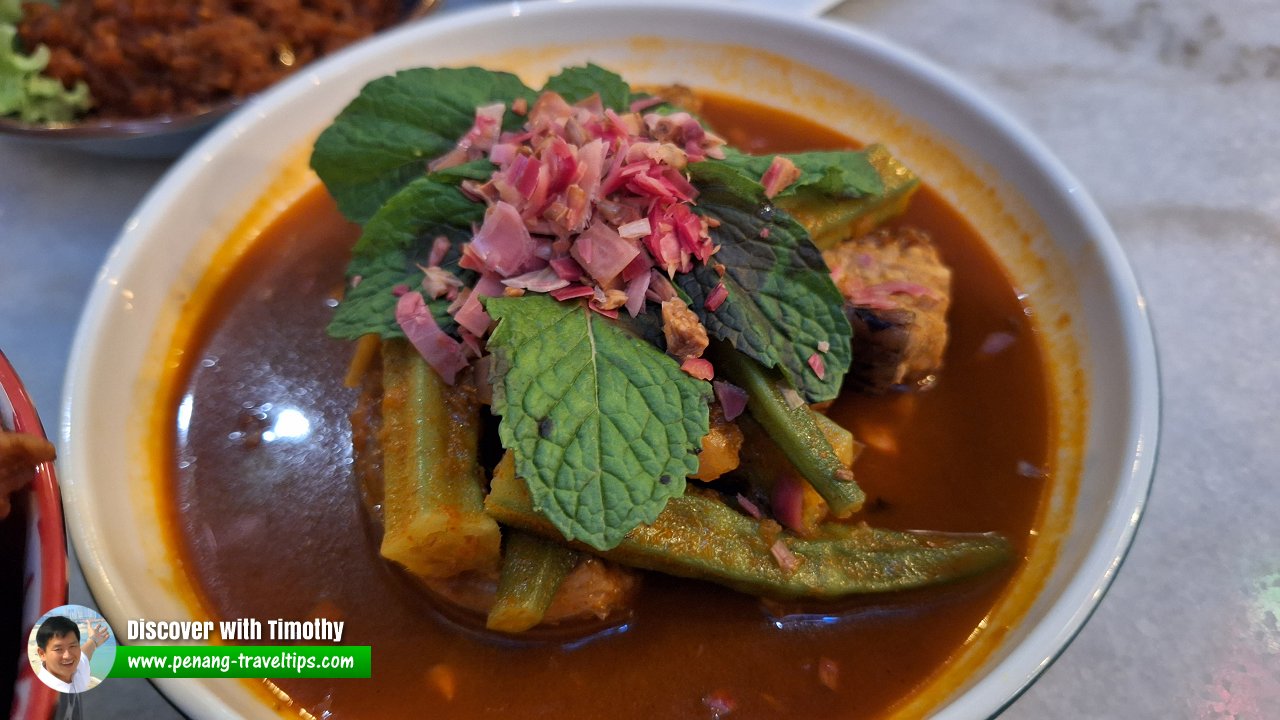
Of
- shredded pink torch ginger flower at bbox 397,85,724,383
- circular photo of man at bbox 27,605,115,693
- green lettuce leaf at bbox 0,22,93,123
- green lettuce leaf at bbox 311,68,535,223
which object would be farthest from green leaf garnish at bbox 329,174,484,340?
green lettuce leaf at bbox 0,22,93,123

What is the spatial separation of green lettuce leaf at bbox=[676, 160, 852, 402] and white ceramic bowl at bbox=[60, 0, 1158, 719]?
0.51 metres

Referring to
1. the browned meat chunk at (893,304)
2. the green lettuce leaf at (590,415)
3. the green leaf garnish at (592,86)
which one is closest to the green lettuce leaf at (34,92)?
the green leaf garnish at (592,86)

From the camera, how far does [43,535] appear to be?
1.09 m

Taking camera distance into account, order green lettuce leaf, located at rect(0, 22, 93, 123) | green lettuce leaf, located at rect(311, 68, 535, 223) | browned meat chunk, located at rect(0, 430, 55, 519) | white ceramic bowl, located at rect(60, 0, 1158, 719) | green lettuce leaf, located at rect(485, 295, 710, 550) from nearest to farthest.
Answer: browned meat chunk, located at rect(0, 430, 55, 519) → green lettuce leaf, located at rect(485, 295, 710, 550) → white ceramic bowl, located at rect(60, 0, 1158, 719) → green lettuce leaf, located at rect(311, 68, 535, 223) → green lettuce leaf, located at rect(0, 22, 93, 123)

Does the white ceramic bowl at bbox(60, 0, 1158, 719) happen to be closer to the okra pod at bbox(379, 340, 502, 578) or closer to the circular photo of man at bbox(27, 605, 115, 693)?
the circular photo of man at bbox(27, 605, 115, 693)

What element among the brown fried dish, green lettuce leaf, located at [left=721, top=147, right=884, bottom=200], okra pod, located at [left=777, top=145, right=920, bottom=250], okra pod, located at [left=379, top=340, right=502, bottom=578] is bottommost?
okra pod, located at [left=379, top=340, right=502, bottom=578]

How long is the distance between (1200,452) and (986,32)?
65.8 inches

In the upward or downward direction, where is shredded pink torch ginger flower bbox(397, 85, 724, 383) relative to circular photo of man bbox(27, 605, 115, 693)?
upward

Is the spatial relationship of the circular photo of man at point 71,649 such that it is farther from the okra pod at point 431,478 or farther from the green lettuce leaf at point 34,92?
the green lettuce leaf at point 34,92

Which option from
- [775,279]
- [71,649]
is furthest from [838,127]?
[71,649]

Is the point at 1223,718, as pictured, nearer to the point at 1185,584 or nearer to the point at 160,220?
the point at 1185,584

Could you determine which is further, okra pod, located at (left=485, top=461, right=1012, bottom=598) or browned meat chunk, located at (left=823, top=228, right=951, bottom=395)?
browned meat chunk, located at (left=823, top=228, right=951, bottom=395)

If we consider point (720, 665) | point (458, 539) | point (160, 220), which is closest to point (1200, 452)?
point (720, 665)

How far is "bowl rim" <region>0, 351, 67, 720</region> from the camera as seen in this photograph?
98 centimetres
